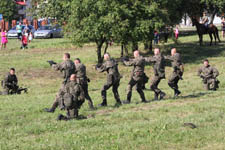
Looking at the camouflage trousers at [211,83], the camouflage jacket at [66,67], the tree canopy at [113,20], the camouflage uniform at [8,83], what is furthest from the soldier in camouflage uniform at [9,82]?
the tree canopy at [113,20]

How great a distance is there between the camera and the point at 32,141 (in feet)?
41.0

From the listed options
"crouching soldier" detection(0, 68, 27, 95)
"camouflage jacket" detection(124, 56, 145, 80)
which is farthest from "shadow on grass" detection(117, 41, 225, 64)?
"camouflage jacket" detection(124, 56, 145, 80)

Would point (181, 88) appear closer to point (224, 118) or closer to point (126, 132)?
point (224, 118)

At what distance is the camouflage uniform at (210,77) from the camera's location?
23.2m

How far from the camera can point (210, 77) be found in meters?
23.2

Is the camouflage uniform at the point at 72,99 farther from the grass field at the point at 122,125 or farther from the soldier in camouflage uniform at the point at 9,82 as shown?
the soldier in camouflage uniform at the point at 9,82

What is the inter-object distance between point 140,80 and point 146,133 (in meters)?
5.36

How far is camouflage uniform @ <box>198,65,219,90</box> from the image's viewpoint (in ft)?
76.0

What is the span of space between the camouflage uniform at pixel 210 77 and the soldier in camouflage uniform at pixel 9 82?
8.69 m

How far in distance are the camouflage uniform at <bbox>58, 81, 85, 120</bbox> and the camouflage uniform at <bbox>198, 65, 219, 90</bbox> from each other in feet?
31.0

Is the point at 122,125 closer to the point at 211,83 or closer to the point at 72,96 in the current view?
the point at 72,96

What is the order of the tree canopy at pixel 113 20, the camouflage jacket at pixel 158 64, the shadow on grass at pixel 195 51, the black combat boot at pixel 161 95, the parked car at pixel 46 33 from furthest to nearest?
the parked car at pixel 46 33
the shadow on grass at pixel 195 51
the tree canopy at pixel 113 20
the black combat boot at pixel 161 95
the camouflage jacket at pixel 158 64

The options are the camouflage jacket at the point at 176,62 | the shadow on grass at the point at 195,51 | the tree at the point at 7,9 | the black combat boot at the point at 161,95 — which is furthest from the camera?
the tree at the point at 7,9

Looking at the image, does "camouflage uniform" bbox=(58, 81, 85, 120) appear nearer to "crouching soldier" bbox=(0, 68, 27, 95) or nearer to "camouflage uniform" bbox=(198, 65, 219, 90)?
"crouching soldier" bbox=(0, 68, 27, 95)
